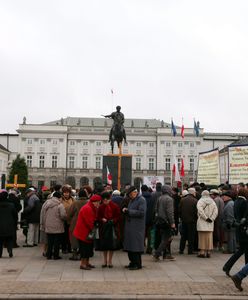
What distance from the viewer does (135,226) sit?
980cm

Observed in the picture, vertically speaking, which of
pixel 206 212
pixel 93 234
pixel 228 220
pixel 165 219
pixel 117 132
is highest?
pixel 117 132

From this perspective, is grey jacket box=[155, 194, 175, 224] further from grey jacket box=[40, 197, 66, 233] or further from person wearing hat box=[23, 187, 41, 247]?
person wearing hat box=[23, 187, 41, 247]

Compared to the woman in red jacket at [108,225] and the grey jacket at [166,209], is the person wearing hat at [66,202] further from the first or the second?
the grey jacket at [166,209]

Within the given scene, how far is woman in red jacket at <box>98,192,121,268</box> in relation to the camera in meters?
9.66

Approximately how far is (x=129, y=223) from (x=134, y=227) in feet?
0.45

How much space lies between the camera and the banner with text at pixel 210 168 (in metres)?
→ 14.8

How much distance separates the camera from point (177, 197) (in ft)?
49.6

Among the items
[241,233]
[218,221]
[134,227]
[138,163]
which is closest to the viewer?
[241,233]

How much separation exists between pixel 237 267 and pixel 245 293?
9.06ft

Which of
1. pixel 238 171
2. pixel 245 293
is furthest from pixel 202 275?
pixel 238 171

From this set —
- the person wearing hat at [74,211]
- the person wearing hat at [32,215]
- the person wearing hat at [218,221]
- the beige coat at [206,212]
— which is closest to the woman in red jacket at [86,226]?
the person wearing hat at [74,211]

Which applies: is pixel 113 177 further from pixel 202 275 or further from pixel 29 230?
pixel 202 275

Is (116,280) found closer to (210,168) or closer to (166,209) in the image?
(166,209)

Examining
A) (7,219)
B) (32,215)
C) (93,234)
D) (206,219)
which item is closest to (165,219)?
(206,219)
